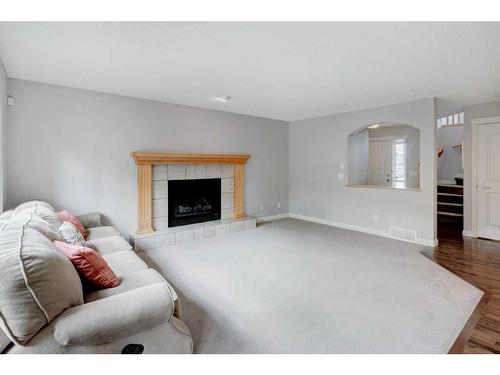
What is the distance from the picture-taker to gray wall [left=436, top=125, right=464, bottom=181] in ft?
22.2

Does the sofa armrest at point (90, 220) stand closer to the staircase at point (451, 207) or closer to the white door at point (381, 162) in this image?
the staircase at point (451, 207)

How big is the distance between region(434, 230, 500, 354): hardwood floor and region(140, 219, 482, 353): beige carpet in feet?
0.36

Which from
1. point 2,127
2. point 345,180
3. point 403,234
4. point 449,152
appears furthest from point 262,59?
point 449,152

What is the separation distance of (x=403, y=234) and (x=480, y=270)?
1.30 m

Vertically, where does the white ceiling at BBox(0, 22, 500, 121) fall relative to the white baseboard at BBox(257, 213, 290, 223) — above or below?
above

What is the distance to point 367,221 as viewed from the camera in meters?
4.94

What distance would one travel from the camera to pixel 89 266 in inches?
65.7

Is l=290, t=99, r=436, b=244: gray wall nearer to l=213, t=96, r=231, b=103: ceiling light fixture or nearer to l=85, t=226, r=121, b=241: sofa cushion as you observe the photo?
l=213, t=96, r=231, b=103: ceiling light fixture

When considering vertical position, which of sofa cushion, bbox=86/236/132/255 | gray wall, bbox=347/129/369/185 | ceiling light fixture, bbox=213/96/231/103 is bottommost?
sofa cushion, bbox=86/236/132/255

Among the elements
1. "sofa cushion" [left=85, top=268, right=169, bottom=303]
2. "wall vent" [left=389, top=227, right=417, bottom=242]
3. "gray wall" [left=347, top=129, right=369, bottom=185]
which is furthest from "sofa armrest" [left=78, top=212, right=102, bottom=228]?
"wall vent" [left=389, top=227, right=417, bottom=242]

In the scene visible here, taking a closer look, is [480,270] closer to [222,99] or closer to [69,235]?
[222,99]

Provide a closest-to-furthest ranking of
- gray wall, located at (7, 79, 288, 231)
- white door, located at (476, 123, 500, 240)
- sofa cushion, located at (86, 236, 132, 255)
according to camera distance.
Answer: sofa cushion, located at (86, 236, 132, 255), gray wall, located at (7, 79, 288, 231), white door, located at (476, 123, 500, 240)

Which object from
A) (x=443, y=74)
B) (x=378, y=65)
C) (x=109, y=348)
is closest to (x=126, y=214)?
(x=109, y=348)
